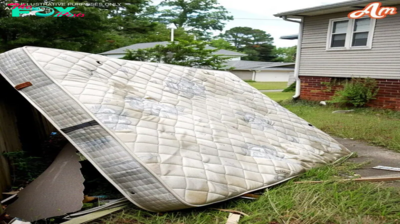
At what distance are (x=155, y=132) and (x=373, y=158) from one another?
289cm

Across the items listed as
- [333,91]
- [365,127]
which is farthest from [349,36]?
[365,127]

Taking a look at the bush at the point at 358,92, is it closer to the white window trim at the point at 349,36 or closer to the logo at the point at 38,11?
the white window trim at the point at 349,36

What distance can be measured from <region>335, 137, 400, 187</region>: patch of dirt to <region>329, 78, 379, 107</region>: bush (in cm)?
449

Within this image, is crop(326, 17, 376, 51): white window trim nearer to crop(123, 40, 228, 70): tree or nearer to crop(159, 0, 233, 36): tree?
crop(123, 40, 228, 70): tree

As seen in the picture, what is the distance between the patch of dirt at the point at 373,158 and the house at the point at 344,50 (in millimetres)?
4884

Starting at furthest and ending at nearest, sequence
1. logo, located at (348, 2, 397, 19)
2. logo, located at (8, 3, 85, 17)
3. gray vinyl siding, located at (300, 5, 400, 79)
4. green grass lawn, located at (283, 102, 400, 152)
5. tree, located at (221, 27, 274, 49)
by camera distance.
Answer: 1. tree, located at (221, 27, 274, 49)
2. logo, located at (8, 3, 85, 17)
3. gray vinyl siding, located at (300, 5, 400, 79)
4. logo, located at (348, 2, 397, 19)
5. green grass lawn, located at (283, 102, 400, 152)

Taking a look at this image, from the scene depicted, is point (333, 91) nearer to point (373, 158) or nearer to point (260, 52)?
point (373, 158)

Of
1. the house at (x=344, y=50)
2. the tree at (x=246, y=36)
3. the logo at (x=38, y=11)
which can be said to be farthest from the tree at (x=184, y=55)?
the tree at (x=246, y=36)

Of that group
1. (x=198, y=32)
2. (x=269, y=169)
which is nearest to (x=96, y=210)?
(x=269, y=169)

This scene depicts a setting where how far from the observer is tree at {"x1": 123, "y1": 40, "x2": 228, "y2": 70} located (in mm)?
10727

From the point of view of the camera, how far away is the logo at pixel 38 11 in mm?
11253

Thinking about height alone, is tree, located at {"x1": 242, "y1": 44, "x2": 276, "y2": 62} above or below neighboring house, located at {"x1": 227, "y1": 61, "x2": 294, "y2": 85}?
above

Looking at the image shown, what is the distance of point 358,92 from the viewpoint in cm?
848

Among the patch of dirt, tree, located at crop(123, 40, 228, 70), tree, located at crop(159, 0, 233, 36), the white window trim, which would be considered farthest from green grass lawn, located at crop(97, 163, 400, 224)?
tree, located at crop(159, 0, 233, 36)
